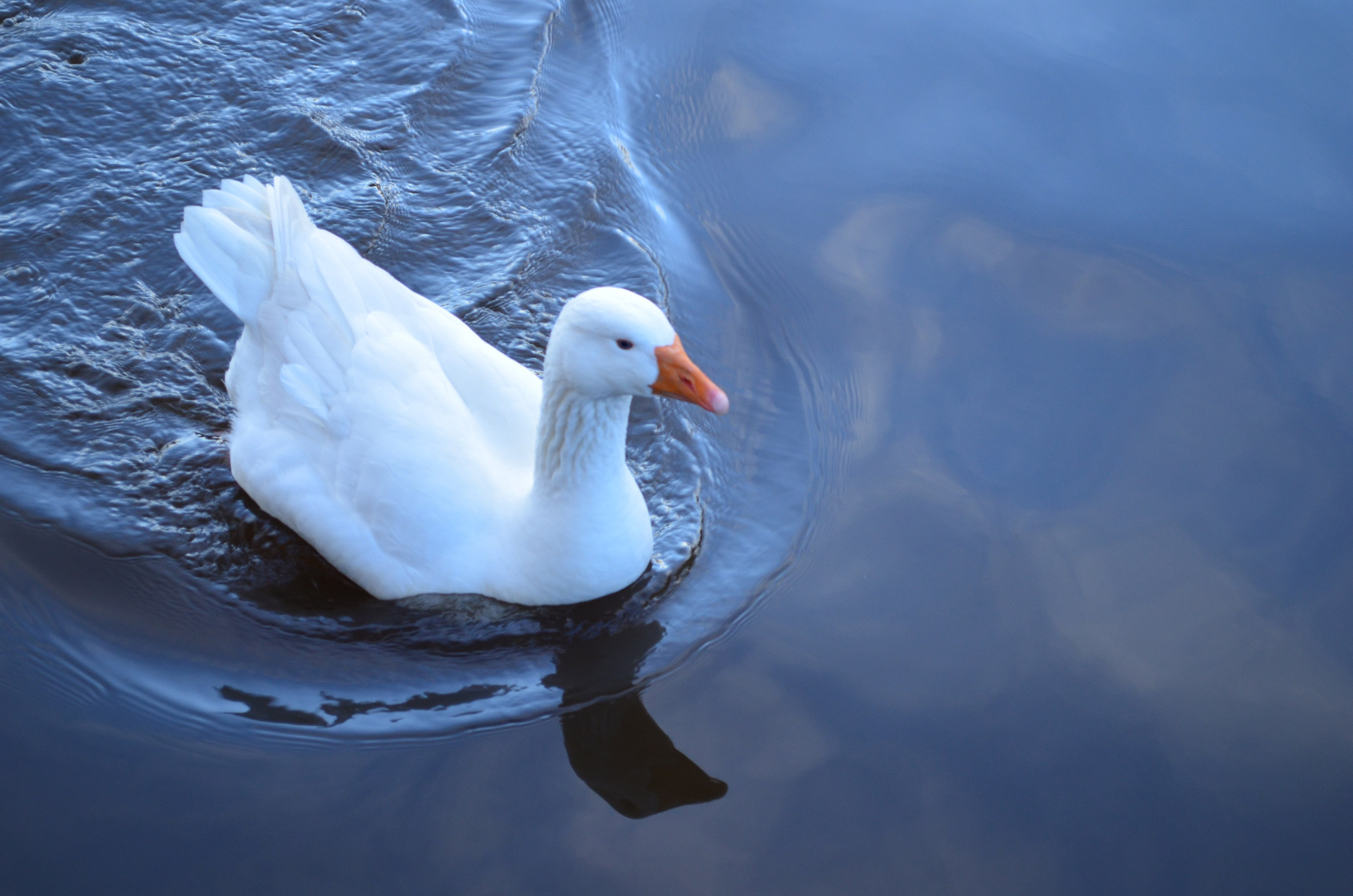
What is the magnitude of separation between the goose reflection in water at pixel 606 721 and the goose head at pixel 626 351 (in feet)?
3.69

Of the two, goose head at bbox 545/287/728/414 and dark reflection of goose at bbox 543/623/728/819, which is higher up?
goose head at bbox 545/287/728/414

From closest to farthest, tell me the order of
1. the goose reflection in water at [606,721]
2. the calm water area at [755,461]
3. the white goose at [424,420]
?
the calm water area at [755,461], the goose reflection in water at [606,721], the white goose at [424,420]

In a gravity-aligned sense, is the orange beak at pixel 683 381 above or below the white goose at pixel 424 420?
above

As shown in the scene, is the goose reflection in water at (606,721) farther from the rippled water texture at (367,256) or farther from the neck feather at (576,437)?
the neck feather at (576,437)

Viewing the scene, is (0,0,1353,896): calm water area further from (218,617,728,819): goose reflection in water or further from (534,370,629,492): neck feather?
(534,370,629,492): neck feather

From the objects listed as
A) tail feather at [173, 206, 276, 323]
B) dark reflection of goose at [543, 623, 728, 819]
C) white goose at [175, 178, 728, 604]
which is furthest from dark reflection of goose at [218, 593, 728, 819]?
tail feather at [173, 206, 276, 323]

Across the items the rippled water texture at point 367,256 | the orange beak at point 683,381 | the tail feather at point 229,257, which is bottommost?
the rippled water texture at point 367,256

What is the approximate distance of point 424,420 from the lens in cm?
466

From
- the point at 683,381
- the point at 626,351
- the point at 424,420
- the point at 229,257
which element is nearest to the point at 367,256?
the point at 229,257

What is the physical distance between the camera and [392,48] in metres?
7.70

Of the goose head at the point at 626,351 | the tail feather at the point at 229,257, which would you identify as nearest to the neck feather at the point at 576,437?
the goose head at the point at 626,351

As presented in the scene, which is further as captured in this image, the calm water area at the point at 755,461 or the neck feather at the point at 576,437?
the neck feather at the point at 576,437

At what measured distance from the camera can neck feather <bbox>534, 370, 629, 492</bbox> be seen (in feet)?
14.4

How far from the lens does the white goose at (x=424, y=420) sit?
430 centimetres
